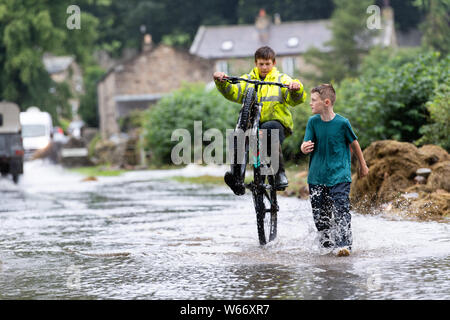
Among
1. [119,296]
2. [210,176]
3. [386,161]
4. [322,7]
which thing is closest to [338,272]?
[119,296]

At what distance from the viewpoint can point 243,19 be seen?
280ft

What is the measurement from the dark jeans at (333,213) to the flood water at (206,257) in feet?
0.51

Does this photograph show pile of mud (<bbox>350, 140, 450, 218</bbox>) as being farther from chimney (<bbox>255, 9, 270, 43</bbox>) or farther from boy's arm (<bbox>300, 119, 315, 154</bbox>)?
chimney (<bbox>255, 9, 270, 43</bbox>)

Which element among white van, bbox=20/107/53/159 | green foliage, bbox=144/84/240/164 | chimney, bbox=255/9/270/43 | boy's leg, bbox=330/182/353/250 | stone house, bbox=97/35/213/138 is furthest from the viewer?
chimney, bbox=255/9/270/43

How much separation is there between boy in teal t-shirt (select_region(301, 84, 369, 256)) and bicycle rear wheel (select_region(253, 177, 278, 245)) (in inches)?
22.6

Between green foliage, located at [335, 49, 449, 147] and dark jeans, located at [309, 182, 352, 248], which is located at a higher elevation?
green foliage, located at [335, 49, 449, 147]

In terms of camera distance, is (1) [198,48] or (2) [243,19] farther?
(2) [243,19]

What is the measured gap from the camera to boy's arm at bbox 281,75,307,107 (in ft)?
24.9

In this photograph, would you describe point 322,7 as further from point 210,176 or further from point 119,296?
point 119,296

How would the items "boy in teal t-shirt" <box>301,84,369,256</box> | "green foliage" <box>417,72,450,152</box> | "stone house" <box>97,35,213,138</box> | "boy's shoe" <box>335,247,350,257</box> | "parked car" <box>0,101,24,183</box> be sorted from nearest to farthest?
"boy's shoe" <box>335,247,350,257</box> < "boy in teal t-shirt" <box>301,84,369,256</box> < "green foliage" <box>417,72,450,152</box> < "parked car" <box>0,101,24,183</box> < "stone house" <box>97,35,213,138</box>

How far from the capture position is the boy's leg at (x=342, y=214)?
7121 mm

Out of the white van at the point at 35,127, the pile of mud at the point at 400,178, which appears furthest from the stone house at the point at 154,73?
the pile of mud at the point at 400,178

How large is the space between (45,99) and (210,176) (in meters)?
34.7

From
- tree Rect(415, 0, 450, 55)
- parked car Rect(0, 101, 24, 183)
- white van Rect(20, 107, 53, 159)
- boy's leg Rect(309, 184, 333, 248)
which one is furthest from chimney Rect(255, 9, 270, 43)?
boy's leg Rect(309, 184, 333, 248)
